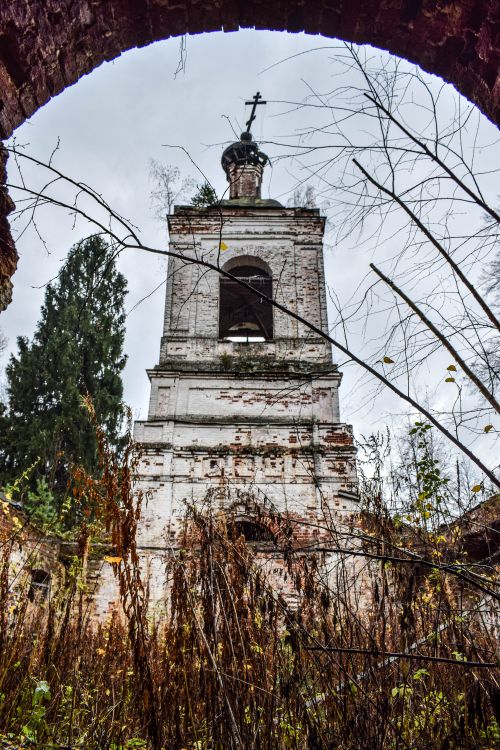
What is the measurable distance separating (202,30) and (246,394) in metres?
7.84

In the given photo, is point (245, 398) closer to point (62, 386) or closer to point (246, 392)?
point (246, 392)

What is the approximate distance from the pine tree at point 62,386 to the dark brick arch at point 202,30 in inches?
530

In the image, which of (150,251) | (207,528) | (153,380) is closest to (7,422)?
(153,380)

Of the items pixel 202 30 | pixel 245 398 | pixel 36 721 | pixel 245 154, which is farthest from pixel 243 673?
pixel 245 398

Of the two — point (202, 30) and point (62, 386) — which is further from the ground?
point (62, 386)

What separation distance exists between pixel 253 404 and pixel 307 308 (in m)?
2.44

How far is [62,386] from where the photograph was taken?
62.0 ft

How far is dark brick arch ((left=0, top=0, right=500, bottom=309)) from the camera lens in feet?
8.77

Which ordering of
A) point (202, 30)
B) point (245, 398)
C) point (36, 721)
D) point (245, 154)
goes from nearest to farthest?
1. point (36, 721)
2. point (202, 30)
3. point (245, 154)
4. point (245, 398)

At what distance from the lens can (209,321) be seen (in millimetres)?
11578

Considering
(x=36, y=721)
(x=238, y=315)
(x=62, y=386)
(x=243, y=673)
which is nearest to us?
(x=243, y=673)

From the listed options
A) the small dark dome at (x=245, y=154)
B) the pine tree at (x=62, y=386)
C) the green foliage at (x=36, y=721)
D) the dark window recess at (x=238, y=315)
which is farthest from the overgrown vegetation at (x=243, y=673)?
the pine tree at (x=62, y=386)

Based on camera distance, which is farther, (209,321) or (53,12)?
(209,321)

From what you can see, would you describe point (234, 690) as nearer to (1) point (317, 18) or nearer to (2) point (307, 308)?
(1) point (317, 18)
